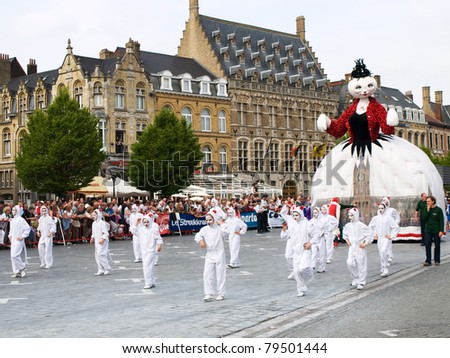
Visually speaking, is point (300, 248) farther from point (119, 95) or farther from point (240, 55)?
point (240, 55)

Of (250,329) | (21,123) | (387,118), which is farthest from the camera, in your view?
(21,123)

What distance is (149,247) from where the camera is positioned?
1455cm

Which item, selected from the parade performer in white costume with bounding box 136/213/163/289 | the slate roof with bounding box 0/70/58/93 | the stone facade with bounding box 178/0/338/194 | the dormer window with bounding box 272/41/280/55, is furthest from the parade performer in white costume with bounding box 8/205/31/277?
the dormer window with bounding box 272/41/280/55

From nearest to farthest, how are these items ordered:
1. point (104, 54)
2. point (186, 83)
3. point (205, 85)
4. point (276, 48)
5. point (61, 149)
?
point (61, 149) < point (186, 83) < point (104, 54) < point (205, 85) < point (276, 48)

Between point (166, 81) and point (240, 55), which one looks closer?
point (166, 81)

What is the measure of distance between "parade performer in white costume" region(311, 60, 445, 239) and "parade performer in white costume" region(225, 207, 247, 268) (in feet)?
28.3

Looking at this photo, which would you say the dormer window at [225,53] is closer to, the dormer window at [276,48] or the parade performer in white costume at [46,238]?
the dormer window at [276,48]

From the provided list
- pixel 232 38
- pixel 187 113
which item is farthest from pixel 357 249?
pixel 232 38

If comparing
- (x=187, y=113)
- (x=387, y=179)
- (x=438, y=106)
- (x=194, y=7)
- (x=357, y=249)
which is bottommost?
(x=357, y=249)

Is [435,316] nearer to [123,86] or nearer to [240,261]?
[240,261]

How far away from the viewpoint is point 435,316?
976 cm

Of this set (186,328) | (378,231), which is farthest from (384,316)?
(378,231)

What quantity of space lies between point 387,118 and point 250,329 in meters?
17.4

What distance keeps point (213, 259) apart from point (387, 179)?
49.1ft
